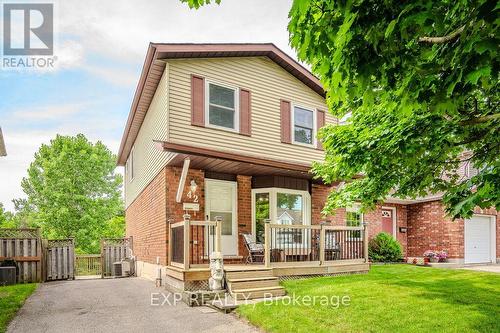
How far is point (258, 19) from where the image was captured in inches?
Answer: 529

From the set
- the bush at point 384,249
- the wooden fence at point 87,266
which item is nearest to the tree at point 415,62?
the bush at point 384,249

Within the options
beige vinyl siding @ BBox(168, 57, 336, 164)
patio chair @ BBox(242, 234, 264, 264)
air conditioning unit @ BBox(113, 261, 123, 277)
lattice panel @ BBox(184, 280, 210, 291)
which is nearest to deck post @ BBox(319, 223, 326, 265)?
patio chair @ BBox(242, 234, 264, 264)

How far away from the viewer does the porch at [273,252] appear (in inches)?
333

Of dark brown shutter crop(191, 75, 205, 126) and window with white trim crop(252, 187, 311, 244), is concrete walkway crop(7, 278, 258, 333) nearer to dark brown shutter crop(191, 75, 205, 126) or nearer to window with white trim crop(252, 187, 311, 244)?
window with white trim crop(252, 187, 311, 244)

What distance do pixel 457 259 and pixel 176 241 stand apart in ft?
46.3

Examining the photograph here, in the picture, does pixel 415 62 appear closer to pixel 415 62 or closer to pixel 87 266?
pixel 415 62

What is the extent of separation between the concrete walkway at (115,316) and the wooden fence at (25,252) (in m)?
Answer: 3.58

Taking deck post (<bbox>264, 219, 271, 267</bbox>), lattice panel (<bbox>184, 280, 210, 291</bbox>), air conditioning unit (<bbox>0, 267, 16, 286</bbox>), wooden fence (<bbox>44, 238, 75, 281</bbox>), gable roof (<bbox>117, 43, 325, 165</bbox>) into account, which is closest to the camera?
lattice panel (<bbox>184, 280, 210, 291</bbox>)

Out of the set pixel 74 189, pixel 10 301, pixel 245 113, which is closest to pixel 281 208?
pixel 245 113

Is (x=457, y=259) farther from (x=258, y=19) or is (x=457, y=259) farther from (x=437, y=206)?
(x=258, y=19)

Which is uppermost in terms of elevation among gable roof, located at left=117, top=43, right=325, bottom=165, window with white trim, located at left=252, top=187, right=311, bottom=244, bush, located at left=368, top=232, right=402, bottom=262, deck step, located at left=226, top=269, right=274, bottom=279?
gable roof, located at left=117, top=43, right=325, bottom=165

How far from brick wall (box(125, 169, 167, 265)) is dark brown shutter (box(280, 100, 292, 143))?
433cm

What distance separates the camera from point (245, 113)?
11.4 m

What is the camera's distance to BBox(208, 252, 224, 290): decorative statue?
315 inches
